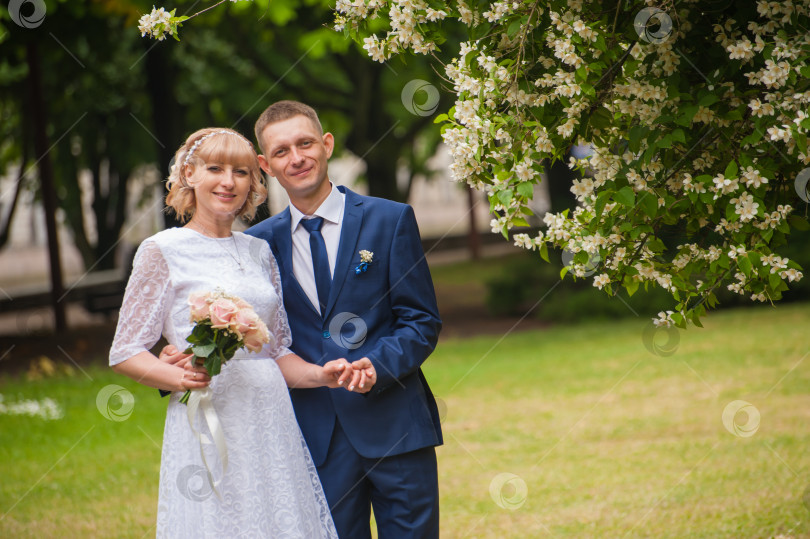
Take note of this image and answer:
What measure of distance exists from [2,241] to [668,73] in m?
20.2

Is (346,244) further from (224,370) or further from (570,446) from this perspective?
(570,446)

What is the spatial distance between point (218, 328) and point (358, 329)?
2.42 ft

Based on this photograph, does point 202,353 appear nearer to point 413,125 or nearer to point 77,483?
point 77,483

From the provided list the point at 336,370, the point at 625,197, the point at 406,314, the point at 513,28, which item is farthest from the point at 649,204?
the point at 336,370

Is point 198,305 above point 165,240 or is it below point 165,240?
below

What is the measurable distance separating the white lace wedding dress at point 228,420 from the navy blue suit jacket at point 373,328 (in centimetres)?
14

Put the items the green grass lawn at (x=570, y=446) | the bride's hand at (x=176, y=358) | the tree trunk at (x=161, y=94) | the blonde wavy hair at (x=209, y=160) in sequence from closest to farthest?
1. the bride's hand at (x=176, y=358)
2. the blonde wavy hair at (x=209, y=160)
3. the green grass lawn at (x=570, y=446)
4. the tree trunk at (x=161, y=94)

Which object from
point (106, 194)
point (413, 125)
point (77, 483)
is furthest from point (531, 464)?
point (106, 194)

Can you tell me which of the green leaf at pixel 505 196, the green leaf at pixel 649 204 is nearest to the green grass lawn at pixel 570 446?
the green leaf at pixel 649 204

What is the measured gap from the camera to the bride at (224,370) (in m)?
3.63

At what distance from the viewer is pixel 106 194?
997 inches

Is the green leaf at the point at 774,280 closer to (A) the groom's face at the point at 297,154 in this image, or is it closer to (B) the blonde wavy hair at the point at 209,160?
(A) the groom's face at the point at 297,154

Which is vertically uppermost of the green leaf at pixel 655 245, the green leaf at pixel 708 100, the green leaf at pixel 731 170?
the green leaf at pixel 708 100

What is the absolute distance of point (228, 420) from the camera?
3.74 m
